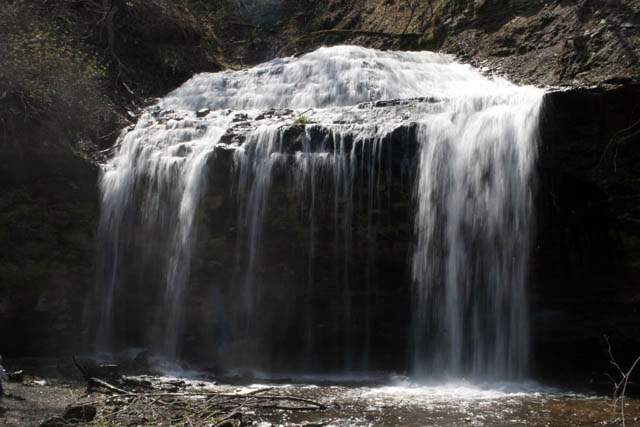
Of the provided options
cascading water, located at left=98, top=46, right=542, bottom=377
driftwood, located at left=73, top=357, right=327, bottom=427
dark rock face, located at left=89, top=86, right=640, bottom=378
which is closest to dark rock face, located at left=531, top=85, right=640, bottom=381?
dark rock face, located at left=89, top=86, right=640, bottom=378

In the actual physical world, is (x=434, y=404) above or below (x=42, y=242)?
below

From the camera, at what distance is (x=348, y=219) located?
1067 centimetres

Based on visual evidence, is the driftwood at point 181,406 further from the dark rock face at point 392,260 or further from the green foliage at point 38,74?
the green foliage at point 38,74

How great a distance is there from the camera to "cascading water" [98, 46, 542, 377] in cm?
958

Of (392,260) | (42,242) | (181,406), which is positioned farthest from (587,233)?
(42,242)

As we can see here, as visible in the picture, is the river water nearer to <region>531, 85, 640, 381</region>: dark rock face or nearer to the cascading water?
the cascading water

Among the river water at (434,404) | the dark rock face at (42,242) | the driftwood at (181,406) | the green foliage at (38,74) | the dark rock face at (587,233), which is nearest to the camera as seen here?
the driftwood at (181,406)

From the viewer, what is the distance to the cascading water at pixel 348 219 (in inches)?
377

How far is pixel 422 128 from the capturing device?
33.9 feet

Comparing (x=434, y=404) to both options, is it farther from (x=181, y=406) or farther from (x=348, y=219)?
(x=348, y=219)

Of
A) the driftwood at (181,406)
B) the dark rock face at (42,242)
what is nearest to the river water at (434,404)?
the driftwood at (181,406)

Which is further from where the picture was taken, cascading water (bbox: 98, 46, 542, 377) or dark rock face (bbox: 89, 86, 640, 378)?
cascading water (bbox: 98, 46, 542, 377)

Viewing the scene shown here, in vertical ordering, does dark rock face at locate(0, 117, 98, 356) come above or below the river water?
above

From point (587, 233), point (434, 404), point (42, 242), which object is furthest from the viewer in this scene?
point (42, 242)
